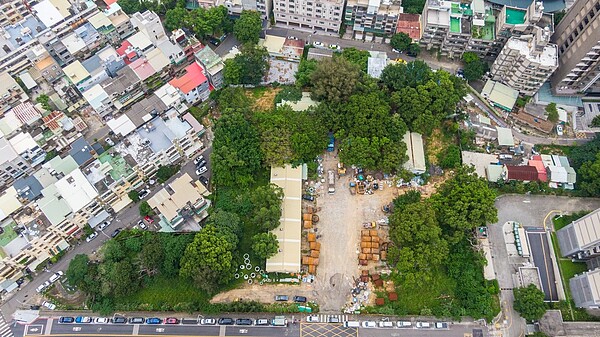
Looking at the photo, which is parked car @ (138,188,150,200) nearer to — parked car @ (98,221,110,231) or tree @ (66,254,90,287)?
parked car @ (98,221,110,231)

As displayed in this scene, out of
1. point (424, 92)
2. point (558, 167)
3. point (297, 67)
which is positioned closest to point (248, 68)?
point (297, 67)

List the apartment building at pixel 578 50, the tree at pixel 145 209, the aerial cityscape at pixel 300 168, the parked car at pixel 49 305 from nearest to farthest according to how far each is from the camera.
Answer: the aerial cityscape at pixel 300 168 → the parked car at pixel 49 305 → the tree at pixel 145 209 → the apartment building at pixel 578 50

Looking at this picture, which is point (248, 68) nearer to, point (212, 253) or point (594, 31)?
point (212, 253)

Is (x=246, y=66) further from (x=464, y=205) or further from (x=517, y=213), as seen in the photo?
(x=517, y=213)

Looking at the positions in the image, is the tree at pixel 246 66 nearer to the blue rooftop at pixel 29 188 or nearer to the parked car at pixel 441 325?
the blue rooftop at pixel 29 188

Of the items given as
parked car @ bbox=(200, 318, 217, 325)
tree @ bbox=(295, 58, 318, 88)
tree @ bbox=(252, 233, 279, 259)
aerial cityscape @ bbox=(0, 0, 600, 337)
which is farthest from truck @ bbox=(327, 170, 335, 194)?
parked car @ bbox=(200, 318, 217, 325)

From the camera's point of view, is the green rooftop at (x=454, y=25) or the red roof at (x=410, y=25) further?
the red roof at (x=410, y=25)

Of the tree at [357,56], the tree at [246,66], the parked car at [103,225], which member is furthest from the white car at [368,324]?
the tree at [246,66]
